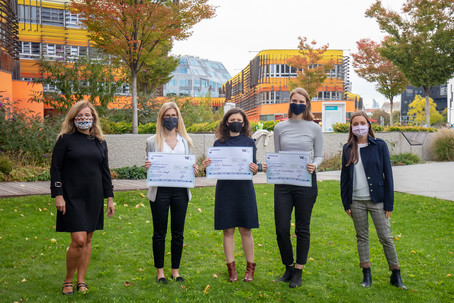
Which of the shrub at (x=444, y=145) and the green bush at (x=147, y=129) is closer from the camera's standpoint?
the green bush at (x=147, y=129)

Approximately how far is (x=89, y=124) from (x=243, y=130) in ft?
5.82

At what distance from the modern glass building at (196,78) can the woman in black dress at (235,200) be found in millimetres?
73584

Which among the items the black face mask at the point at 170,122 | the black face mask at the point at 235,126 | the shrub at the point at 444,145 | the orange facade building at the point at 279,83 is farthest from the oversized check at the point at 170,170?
the orange facade building at the point at 279,83

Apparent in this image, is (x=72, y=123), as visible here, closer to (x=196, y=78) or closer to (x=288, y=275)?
(x=288, y=275)

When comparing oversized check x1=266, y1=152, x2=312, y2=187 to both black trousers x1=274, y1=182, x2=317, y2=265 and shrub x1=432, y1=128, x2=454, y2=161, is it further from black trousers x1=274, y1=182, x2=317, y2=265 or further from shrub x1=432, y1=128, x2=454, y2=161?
shrub x1=432, y1=128, x2=454, y2=161

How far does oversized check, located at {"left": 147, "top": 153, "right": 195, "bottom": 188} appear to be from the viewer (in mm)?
5000

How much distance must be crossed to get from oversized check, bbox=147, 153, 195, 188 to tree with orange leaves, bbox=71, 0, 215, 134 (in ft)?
35.9

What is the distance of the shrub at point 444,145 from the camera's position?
2039 cm

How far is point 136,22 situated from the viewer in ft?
50.2

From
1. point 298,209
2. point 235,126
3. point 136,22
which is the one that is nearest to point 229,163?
point 235,126

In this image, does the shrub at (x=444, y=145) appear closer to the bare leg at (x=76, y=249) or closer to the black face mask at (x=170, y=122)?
the black face mask at (x=170, y=122)

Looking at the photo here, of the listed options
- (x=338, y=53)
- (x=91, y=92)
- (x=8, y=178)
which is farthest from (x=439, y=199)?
(x=338, y=53)

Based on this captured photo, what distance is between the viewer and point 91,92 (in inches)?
701

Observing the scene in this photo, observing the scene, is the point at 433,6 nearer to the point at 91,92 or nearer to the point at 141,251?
the point at 91,92
